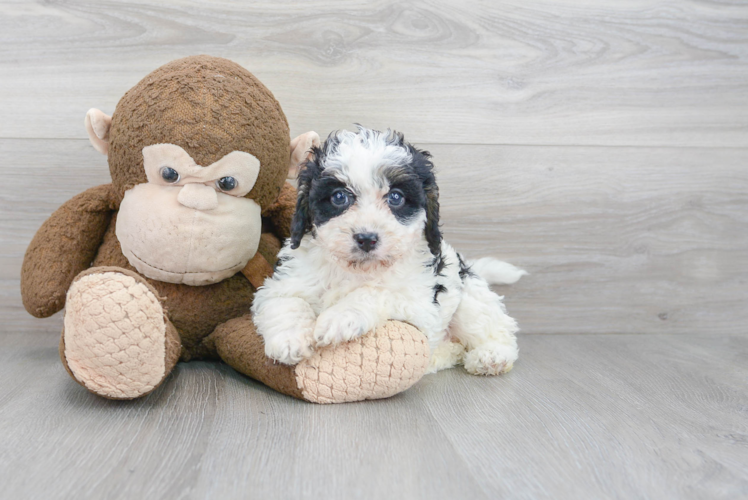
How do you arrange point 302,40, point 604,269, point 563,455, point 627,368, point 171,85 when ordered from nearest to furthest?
1. point 563,455
2. point 171,85
3. point 627,368
4. point 302,40
5. point 604,269

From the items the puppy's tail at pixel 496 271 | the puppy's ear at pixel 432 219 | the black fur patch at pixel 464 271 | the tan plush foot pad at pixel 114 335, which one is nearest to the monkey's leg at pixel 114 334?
the tan plush foot pad at pixel 114 335

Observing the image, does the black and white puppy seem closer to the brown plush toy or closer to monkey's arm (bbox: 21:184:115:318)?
the brown plush toy

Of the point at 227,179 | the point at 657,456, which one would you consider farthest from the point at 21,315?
the point at 657,456

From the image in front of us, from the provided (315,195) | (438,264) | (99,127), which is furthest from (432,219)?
(99,127)

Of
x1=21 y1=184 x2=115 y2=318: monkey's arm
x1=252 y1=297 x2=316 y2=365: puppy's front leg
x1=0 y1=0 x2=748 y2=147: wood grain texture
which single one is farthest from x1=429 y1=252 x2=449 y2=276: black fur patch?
x1=21 y1=184 x2=115 y2=318: monkey's arm

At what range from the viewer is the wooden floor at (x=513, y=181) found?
1367mm

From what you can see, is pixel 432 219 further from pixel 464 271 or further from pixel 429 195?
pixel 464 271

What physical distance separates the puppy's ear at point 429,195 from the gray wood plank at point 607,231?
2.09ft

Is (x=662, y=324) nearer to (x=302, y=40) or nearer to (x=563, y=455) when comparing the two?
(x=563, y=455)

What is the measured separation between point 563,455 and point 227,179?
103cm

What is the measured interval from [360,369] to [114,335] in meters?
0.54

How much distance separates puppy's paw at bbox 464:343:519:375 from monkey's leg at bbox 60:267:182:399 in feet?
2.87

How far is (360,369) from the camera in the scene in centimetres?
140

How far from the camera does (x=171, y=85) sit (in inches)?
59.7
